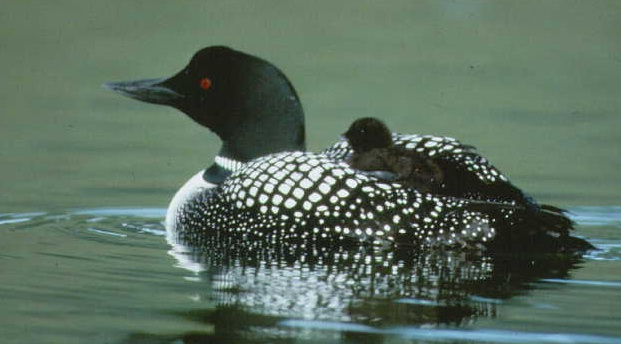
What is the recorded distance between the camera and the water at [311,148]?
5.41 m

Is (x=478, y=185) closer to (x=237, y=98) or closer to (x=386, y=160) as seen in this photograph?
(x=386, y=160)

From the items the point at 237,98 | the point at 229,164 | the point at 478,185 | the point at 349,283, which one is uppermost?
the point at 237,98

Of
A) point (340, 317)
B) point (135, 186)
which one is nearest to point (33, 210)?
point (135, 186)

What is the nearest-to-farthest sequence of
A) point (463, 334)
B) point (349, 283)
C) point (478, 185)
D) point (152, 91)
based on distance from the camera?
point (463, 334) < point (349, 283) < point (478, 185) < point (152, 91)

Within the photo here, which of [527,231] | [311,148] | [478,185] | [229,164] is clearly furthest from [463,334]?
[311,148]

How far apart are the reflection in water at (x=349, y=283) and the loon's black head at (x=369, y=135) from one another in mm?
510

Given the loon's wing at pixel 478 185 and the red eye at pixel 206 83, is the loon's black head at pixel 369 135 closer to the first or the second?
the loon's wing at pixel 478 185

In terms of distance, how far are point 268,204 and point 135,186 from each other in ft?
5.95

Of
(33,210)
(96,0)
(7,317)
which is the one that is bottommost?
(7,317)

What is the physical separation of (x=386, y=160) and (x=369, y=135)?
0.21 m

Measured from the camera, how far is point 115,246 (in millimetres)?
6840

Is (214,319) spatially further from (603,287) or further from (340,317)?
(603,287)

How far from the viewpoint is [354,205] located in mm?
6715

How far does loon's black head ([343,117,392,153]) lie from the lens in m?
6.96
